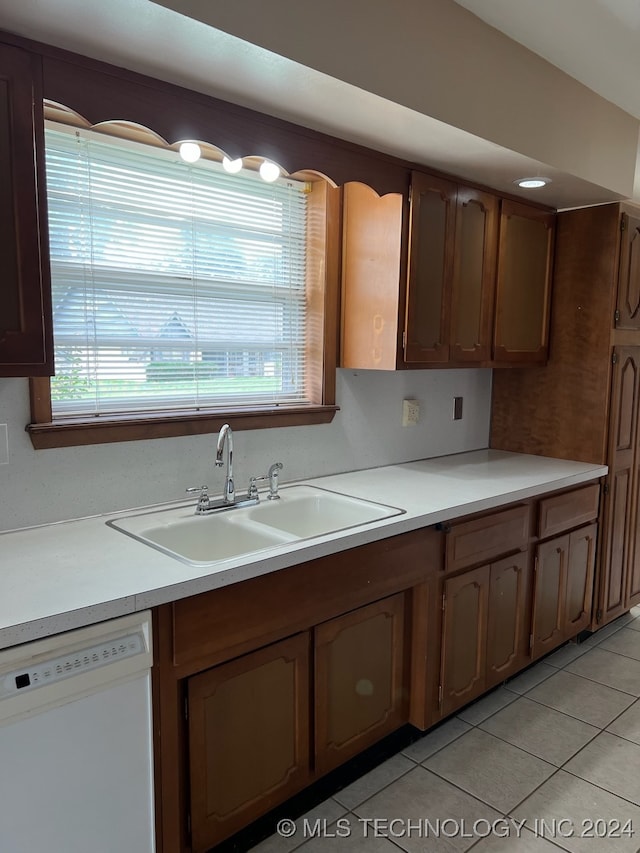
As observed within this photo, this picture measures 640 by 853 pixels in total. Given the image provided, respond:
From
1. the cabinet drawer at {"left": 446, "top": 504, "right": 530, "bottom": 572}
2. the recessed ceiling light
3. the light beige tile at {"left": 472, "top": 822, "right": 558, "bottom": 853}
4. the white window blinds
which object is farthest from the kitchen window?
the light beige tile at {"left": 472, "top": 822, "right": 558, "bottom": 853}

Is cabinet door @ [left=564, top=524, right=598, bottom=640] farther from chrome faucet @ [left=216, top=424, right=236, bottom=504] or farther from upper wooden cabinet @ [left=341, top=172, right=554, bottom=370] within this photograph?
chrome faucet @ [left=216, top=424, right=236, bottom=504]

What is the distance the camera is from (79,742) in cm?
128

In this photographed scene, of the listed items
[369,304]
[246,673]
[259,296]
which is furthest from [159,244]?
[246,673]

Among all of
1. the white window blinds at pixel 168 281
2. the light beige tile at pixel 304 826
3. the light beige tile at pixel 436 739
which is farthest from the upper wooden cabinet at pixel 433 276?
the light beige tile at pixel 304 826

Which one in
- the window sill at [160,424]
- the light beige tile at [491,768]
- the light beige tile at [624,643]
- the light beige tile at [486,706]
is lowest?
the light beige tile at [624,643]

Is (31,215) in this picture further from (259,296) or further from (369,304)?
(369,304)

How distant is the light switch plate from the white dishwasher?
69 cm

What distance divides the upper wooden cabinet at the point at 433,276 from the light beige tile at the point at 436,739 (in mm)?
1429

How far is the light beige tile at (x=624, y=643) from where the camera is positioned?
10.1 ft

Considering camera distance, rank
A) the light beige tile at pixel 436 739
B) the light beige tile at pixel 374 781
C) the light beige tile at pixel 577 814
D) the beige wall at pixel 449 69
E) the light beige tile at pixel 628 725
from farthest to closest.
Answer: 1. the light beige tile at pixel 628 725
2. the light beige tile at pixel 436 739
3. the light beige tile at pixel 374 781
4. the light beige tile at pixel 577 814
5. the beige wall at pixel 449 69

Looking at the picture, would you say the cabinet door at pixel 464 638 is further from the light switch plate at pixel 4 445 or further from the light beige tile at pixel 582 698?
the light switch plate at pixel 4 445

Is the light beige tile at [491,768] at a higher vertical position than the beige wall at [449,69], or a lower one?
lower

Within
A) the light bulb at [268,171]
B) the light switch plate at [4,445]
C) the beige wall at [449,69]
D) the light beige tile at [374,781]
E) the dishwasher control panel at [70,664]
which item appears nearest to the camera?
the dishwasher control panel at [70,664]

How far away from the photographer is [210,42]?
147cm
